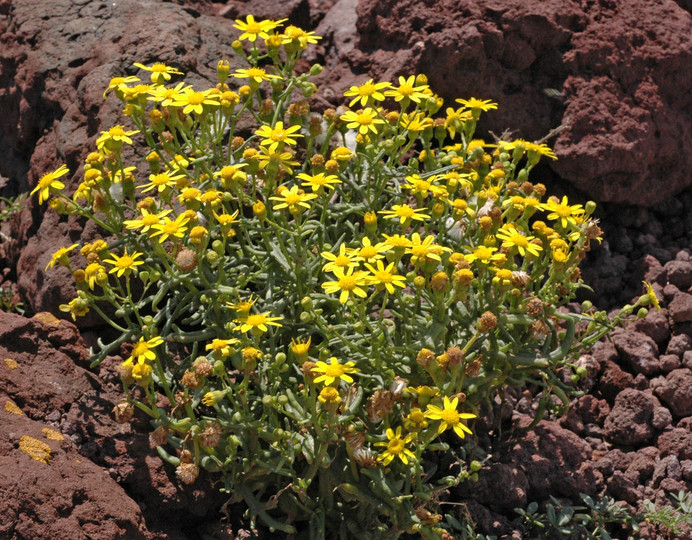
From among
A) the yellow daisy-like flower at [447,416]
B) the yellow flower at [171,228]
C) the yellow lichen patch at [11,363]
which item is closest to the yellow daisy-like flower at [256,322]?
the yellow flower at [171,228]

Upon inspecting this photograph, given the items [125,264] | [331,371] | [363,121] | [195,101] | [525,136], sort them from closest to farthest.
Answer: [331,371]
[125,264]
[195,101]
[363,121]
[525,136]

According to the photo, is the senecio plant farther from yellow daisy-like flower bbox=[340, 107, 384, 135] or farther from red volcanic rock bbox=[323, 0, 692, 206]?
red volcanic rock bbox=[323, 0, 692, 206]

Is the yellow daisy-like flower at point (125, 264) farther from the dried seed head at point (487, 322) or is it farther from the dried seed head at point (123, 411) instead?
the dried seed head at point (487, 322)

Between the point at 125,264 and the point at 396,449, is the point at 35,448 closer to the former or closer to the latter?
the point at 125,264

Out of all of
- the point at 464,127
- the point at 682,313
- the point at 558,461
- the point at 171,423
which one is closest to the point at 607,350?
the point at 682,313

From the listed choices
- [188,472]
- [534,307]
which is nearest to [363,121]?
[534,307]

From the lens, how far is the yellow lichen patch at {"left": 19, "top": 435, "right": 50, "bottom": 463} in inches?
110

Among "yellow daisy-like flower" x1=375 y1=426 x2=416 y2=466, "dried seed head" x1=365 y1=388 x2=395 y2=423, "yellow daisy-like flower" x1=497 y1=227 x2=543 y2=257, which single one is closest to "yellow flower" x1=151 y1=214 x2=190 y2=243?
"dried seed head" x1=365 y1=388 x2=395 y2=423

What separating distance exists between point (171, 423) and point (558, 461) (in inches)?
66.5

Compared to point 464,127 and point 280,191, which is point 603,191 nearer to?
point 464,127

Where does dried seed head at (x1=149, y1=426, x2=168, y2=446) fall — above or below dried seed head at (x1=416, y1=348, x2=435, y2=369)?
below

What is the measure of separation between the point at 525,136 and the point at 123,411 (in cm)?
255

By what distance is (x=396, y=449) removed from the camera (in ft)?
9.10

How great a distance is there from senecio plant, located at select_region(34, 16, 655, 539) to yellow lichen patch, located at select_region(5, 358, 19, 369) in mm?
291
